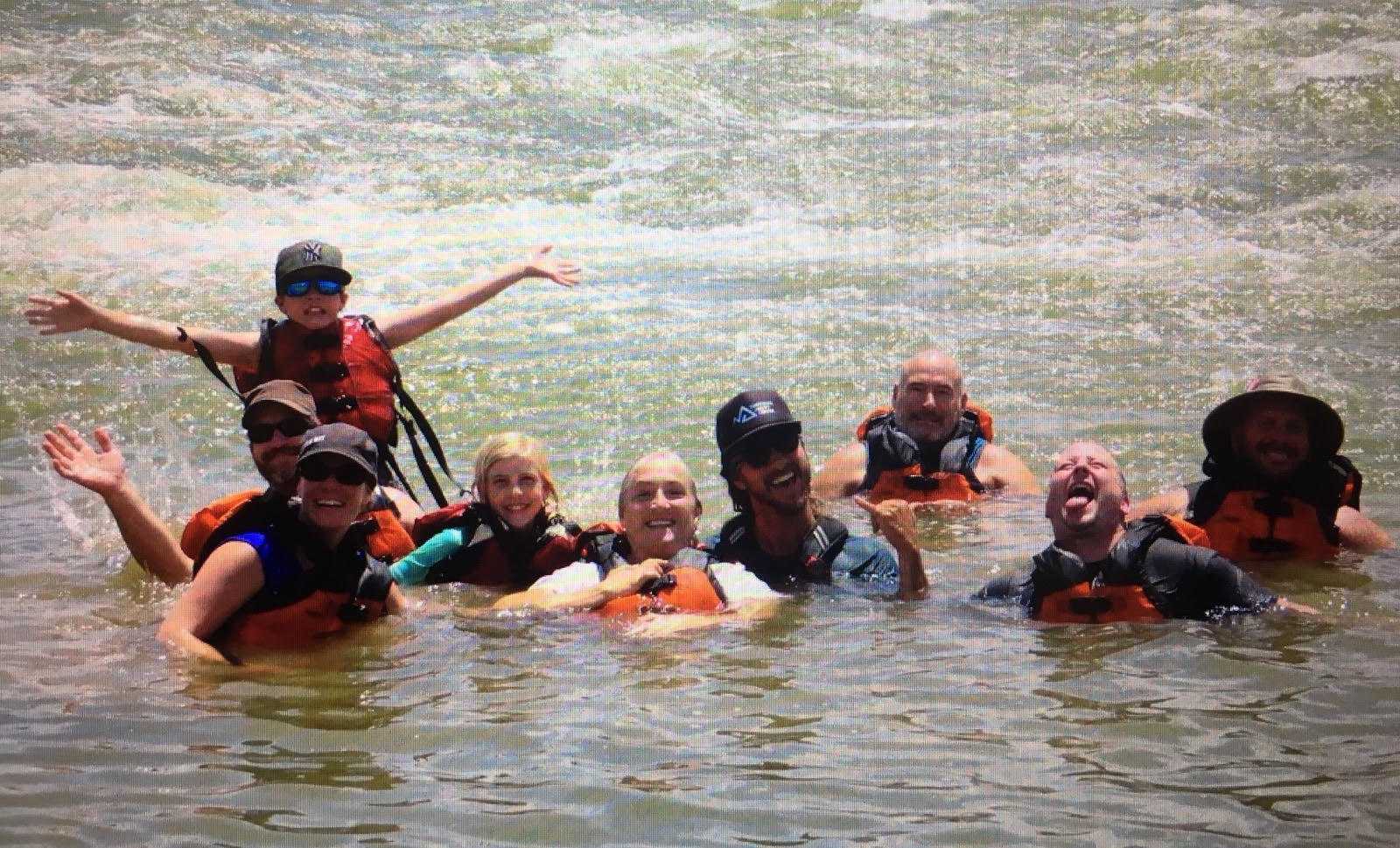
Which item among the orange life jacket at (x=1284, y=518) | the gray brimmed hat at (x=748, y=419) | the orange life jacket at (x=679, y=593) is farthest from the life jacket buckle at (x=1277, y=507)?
the orange life jacket at (x=679, y=593)

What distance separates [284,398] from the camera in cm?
607

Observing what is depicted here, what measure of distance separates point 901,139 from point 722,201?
3419 millimetres

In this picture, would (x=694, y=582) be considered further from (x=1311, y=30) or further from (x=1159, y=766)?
(x=1311, y=30)

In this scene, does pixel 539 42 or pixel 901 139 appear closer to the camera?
pixel 901 139

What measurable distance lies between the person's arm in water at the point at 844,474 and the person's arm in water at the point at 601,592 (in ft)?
9.74

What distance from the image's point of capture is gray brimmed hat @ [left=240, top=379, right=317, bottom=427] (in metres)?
6.05

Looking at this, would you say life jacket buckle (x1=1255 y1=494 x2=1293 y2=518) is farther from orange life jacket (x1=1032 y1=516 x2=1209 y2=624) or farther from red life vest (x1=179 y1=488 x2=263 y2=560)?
red life vest (x1=179 y1=488 x2=263 y2=560)

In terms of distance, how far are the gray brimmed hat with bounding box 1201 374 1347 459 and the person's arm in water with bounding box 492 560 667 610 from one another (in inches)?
99.2

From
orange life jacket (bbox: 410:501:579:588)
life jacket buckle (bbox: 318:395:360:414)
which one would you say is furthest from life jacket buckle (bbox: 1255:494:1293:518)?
life jacket buckle (bbox: 318:395:360:414)

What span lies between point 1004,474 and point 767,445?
2.98 metres

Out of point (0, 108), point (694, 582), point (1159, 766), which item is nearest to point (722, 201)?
point (0, 108)

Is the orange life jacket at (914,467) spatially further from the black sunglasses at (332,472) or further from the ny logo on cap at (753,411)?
the black sunglasses at (332,472)

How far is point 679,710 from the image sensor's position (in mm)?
5383

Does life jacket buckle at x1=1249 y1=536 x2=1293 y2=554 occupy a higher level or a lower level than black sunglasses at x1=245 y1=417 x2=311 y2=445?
lower
